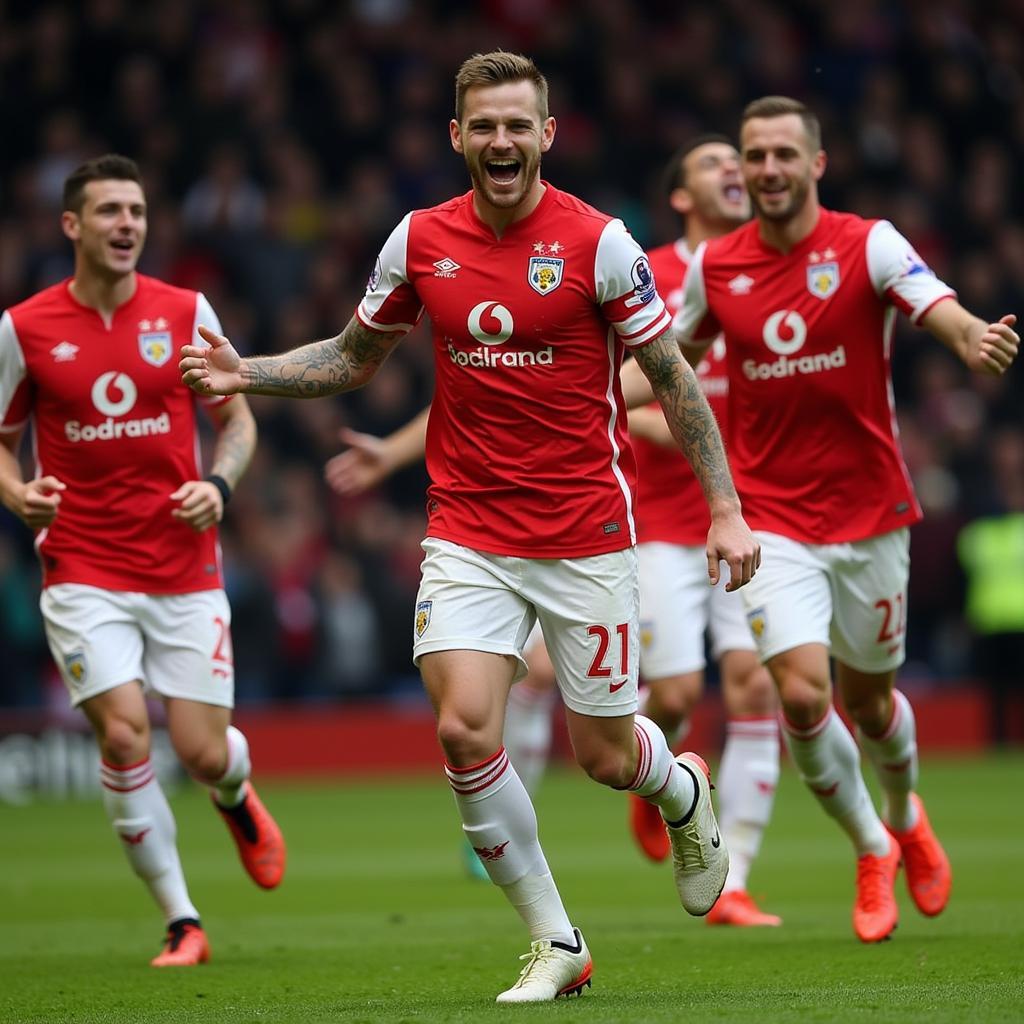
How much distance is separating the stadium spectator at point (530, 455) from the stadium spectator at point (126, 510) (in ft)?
5.84

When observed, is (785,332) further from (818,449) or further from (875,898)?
(875,898)

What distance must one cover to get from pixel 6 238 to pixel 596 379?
13821mm

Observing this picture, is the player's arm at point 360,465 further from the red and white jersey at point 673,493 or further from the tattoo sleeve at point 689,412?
the tattoo sleeve at point 689,412

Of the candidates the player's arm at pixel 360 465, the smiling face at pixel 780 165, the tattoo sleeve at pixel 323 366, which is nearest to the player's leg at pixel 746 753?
the player's arm at pixel 360 465

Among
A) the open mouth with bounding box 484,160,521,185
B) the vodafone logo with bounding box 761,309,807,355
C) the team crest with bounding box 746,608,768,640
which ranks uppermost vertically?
the open mouth with bounding box 484,160,521,185

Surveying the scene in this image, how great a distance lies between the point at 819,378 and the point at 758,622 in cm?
95

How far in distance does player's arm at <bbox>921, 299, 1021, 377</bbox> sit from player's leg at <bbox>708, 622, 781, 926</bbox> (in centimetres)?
215

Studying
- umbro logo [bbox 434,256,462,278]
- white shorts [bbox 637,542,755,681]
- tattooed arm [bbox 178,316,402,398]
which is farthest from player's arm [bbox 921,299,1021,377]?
white shorts [bbox 637,542,755,681]

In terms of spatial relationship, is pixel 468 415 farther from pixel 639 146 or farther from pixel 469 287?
pixel 639 146

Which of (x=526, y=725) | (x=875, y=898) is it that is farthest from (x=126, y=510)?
(x=526, y=725)

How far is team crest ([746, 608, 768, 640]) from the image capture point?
7637mm

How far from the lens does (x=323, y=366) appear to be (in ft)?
21.6

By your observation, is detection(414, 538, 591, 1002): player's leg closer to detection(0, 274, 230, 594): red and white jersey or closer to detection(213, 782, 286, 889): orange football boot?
detection(0, 274, 230, 594): red and white jersey

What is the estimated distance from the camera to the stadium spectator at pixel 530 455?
6.19m
